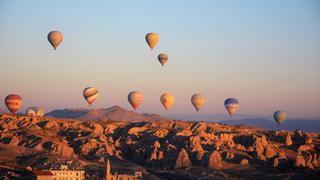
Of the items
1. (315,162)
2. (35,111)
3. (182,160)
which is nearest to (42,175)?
(182,160)

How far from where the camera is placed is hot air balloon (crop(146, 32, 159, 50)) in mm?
113312

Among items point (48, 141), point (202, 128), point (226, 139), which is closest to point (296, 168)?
point (226, 139)

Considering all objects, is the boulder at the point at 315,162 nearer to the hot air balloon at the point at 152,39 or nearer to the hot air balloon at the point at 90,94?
the hot air balloon at the point at 152,39

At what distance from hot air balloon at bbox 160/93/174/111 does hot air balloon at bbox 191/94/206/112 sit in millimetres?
3733

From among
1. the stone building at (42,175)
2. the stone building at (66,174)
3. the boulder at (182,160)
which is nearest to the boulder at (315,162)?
the boulder at (182,160)

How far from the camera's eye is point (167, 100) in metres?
128

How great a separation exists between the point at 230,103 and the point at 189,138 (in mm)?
12010

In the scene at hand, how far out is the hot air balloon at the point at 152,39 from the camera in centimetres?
11331

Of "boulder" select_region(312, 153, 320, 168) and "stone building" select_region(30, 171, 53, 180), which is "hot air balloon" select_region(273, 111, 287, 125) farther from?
"stone building" select_region(30, 171, 53, 180)

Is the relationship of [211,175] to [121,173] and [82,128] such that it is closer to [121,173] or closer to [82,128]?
[121,173]

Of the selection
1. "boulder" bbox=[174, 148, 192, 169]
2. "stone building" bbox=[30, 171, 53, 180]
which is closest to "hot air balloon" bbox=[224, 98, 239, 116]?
"boulder" bbox=[174, 148, 192, 169]

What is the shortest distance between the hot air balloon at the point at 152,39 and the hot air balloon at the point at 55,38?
1380cm

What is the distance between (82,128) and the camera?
13162 centimetres

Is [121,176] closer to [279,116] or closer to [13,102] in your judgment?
[13,102]
